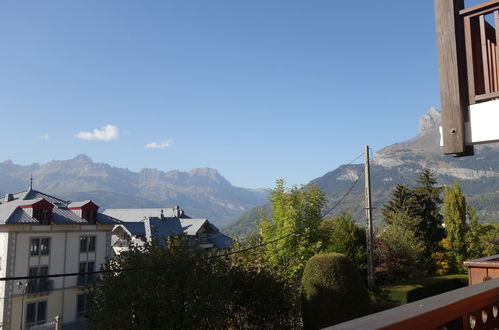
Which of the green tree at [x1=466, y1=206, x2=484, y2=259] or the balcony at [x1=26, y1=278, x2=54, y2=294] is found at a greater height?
the green tree at [x1=466, y1=206, x2=484, y2=259]

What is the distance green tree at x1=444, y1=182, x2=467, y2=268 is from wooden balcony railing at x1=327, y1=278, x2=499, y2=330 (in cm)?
3159

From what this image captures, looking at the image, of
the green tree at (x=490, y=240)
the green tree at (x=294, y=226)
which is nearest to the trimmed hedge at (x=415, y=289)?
the green tree at (x=294, y=226)

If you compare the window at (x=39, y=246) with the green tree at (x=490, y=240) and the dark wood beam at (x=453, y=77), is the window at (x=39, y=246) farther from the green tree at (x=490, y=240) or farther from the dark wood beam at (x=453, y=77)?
the dark wood beam at (x=453, y=77)

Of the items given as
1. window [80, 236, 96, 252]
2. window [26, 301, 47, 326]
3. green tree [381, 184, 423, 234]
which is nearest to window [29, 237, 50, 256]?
window [80, 236, 96, 252]

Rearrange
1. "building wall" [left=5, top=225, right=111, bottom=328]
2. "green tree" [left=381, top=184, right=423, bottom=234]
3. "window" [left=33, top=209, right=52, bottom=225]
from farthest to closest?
"window" [left=33, top=209, right=52, bottom=225]
"building wall" [left=5, top=225, right=111, bottom=328]
"green tree" [left=381, top=184, right=423, bottom=234]

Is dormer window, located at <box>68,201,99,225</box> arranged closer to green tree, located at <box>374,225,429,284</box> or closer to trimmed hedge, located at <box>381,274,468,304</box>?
green tree, located at <box>374,225,429,284</box>

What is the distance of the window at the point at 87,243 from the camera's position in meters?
39.5

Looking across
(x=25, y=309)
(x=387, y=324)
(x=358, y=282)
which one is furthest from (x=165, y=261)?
(x=25, y=309)

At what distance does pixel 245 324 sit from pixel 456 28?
13.3 metres

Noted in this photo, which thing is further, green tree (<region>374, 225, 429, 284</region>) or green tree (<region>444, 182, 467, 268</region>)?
green tree (<region>444, 182, 467, 268</region>)

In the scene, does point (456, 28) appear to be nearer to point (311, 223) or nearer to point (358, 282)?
point (358, 282)

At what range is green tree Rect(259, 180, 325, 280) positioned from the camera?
22.0 meters

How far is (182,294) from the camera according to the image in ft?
37.1

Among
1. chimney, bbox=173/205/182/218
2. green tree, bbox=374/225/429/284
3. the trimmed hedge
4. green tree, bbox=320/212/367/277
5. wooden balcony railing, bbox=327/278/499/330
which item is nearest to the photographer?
wooden balcony railing, bbox=327/278/499/330
